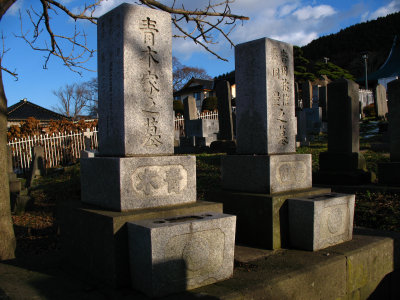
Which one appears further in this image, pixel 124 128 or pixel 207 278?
pixel 124 128

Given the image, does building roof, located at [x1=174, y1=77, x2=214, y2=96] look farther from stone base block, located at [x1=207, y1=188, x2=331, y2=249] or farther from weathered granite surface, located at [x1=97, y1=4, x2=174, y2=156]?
weathered granite surface, located at [x1=97, y1=4, x2=174, y2=156]

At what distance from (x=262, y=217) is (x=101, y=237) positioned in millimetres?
1578

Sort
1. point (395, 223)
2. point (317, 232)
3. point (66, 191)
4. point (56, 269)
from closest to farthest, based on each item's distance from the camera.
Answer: point (56, 269) < point (317, 232) < point (395, 223) < point (66, 191)

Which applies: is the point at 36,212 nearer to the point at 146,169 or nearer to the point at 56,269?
the point at 56,269

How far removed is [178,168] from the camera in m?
2.82

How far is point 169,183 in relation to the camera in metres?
2.78

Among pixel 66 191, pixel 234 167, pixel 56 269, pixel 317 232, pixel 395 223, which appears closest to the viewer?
pixel 56 269

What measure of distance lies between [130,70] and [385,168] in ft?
18.1

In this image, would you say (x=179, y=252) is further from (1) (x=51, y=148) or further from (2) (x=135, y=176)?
(1) (x=51, y=148)

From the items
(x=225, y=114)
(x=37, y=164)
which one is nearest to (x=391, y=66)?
(x=225, y=114)

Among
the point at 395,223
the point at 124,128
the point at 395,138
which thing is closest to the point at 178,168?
the point at 124,128

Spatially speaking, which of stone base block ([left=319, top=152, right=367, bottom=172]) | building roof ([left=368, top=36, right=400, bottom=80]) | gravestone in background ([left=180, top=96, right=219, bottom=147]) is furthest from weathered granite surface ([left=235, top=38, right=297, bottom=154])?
building roof ([left=368, top=36, right=400, bottom=80])

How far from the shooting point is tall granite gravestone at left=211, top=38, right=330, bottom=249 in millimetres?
3299

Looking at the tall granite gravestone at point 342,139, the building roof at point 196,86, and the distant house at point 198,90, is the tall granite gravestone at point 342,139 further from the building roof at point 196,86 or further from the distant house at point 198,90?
the building roof at point 196,86
